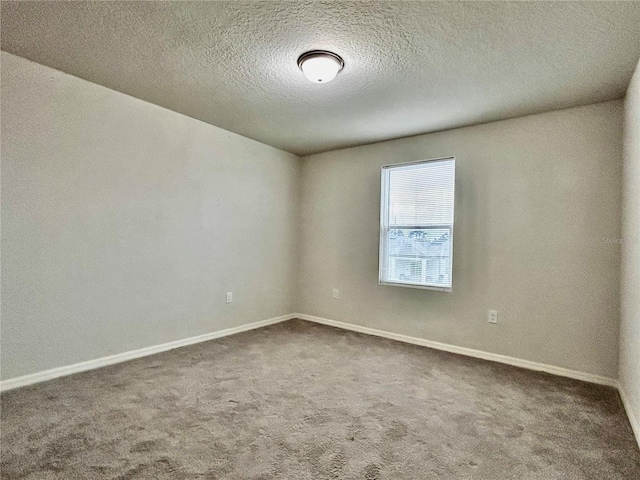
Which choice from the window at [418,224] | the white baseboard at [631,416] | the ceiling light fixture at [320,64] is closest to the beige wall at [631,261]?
the white baseboard at [631,416]

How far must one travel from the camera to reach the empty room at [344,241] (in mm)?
1795

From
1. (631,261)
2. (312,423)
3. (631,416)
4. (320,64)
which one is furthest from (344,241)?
(631,416)

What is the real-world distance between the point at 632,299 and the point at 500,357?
1.30m

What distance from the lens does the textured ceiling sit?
5.89ft

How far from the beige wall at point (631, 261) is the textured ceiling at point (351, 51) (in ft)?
1.11

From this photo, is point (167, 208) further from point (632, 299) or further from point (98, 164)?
point (632, 299)

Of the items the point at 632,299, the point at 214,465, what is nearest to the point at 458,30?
the point at 632,299

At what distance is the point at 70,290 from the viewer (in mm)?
2639

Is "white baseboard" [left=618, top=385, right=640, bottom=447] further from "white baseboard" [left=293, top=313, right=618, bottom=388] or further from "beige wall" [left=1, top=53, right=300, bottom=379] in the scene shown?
"beige wall" [left=1, top=53, right=300, bottom=379]

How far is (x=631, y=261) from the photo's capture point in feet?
7.27

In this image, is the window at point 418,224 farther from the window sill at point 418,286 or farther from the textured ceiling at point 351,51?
the textured ceiling at point 351,51

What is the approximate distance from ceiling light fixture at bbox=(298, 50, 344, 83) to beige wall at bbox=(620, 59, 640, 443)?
6.33 ft

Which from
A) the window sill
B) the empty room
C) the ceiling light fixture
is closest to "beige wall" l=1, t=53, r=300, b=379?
the empty room

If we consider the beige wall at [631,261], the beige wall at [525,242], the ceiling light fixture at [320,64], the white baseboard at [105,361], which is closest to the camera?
the beige wall at [631,261]
